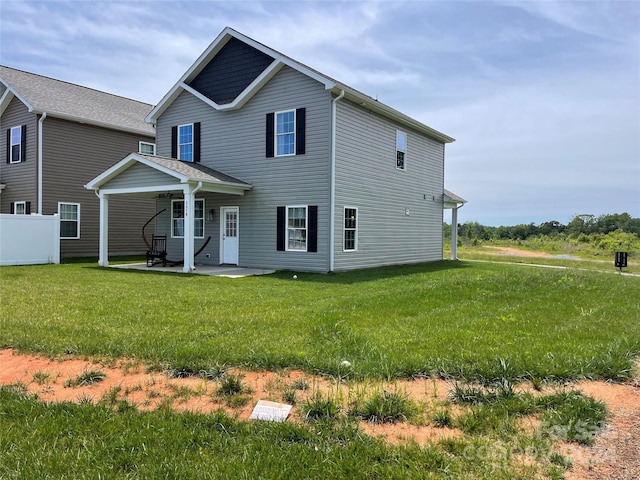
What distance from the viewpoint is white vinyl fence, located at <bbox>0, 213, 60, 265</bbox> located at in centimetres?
1513

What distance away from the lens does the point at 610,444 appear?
297cm

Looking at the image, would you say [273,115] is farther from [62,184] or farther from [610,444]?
[610,444]

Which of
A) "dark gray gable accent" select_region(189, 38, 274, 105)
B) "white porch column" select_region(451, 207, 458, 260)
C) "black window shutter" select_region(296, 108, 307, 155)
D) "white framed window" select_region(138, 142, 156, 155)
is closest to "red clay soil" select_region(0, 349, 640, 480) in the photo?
"black window shutter" select_region(296, 108, 307, 155)

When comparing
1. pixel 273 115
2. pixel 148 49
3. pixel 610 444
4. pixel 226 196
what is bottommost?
pixel 610 444

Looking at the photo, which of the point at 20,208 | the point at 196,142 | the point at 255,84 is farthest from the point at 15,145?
the point at 255,84

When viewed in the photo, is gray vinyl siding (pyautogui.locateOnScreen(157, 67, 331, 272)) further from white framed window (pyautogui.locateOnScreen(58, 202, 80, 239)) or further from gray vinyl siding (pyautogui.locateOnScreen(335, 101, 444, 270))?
white framed window (pyautogui.locateOnScreen(58, 202, 80, 239))

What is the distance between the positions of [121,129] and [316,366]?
62.3 ft

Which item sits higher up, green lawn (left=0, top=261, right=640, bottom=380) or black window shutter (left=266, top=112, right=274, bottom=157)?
black window shutter (left=266, top=112, right=274, bottom=157)

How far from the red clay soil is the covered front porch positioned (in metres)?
8.86

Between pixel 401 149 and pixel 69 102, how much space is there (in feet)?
45.5

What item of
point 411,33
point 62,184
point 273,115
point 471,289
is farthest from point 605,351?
point 62,184

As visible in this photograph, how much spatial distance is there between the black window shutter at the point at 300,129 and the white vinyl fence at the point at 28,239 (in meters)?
9.26

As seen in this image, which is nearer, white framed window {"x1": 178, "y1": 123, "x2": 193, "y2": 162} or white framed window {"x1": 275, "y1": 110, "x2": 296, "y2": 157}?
white framed window {"x1": 275, "y1": 110, "x2": 296, "y2": 157}

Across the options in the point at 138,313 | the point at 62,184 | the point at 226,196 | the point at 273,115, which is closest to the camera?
the point at 138,313
